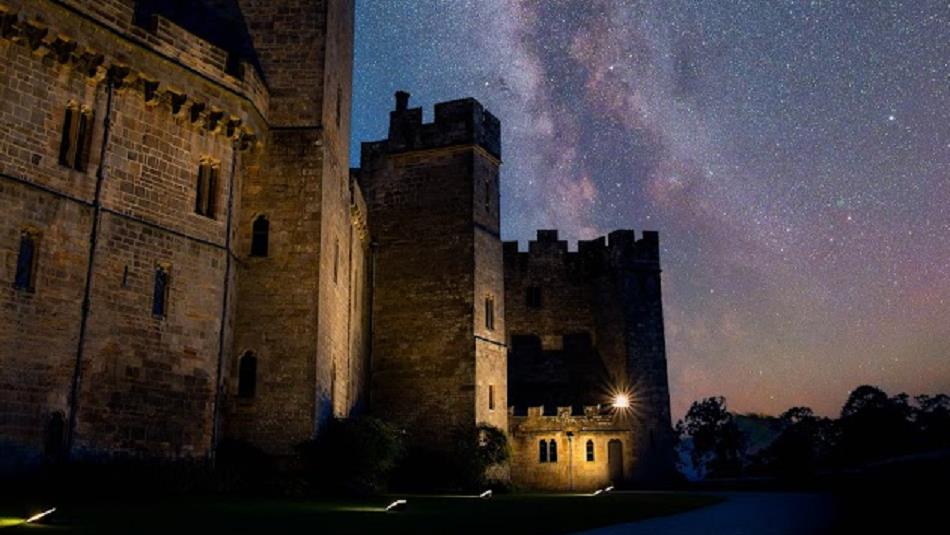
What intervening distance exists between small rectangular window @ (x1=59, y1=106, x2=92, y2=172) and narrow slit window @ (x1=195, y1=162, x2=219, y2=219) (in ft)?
9.35

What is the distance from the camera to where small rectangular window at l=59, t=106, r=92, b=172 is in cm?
1619

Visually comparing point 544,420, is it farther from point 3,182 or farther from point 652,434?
point 3,182

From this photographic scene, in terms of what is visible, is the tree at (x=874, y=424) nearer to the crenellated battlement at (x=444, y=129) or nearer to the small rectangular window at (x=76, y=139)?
the crenellated battlement at (x=444, y=129)

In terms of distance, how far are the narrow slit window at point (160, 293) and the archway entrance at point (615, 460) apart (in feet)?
72.9

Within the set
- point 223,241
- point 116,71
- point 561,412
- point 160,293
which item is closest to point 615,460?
point 561,412

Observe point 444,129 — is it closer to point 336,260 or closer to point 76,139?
point 336,260

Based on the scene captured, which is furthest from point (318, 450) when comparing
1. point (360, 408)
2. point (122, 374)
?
point (360, 408)

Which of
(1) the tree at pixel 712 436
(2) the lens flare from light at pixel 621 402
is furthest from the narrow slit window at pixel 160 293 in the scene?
(1) the tree at pixel 712 436

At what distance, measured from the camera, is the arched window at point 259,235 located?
20531 mm

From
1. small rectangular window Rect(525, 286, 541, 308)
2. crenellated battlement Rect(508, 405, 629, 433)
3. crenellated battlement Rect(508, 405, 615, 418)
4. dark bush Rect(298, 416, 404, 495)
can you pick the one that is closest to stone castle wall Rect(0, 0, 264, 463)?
dark bush Rect(298, 416, 404, 495)

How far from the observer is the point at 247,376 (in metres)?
19.7

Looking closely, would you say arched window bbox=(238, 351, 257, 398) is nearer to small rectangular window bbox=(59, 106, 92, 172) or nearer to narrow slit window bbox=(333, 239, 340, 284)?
narrow slit window bbox=(333, 239, 340, 284)

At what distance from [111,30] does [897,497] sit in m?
17.0

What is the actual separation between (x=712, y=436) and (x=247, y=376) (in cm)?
4477
